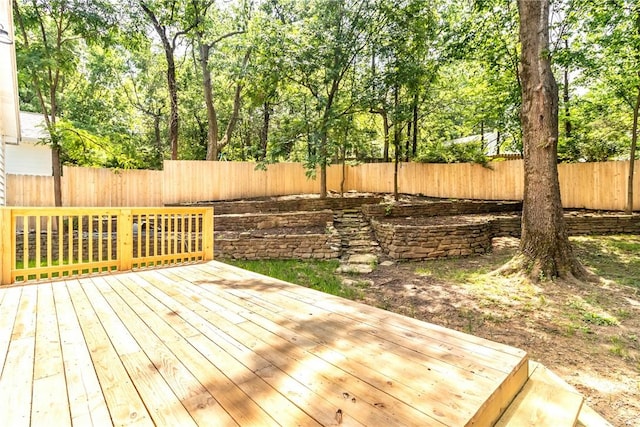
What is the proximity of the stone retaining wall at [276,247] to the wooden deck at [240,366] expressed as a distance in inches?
175

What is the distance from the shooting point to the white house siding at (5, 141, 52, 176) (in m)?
10.8

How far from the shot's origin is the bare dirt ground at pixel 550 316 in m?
2.57

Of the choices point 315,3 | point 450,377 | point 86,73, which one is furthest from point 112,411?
point 86,73

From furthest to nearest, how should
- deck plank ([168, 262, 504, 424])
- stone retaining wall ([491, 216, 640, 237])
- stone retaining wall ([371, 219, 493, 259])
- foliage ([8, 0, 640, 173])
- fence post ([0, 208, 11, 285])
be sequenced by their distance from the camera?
stone retaining wall ([491, 216, 640, 237])
foliage ([8, 0, 640, 173])
stone retaining wall ([371, 219, 493, 259])
fence post ([0, 208, 11, 285])
deck plank ([168, 262, 504, 424])

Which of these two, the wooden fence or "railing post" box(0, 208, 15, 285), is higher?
the wooden fence

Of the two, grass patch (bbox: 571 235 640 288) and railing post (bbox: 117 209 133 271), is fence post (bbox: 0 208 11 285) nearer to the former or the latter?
railing post (bbox: 117 209 133 271)

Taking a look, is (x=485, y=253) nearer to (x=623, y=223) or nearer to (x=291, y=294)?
(x=623, y=223)

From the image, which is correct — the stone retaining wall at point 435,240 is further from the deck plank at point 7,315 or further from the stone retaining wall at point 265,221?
the deck plank at point 7,315

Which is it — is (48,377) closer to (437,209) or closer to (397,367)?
(397,367)

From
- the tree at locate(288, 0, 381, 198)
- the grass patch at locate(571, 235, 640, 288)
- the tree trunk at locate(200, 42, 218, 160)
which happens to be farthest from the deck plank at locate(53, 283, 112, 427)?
the tree trunk at locate(200, 42, 218, 160)

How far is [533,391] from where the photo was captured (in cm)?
176

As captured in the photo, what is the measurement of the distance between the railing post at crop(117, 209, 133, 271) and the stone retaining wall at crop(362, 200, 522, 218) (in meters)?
6.83

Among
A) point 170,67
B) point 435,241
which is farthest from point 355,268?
point 170,67

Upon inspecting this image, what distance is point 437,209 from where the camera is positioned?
397 inches
